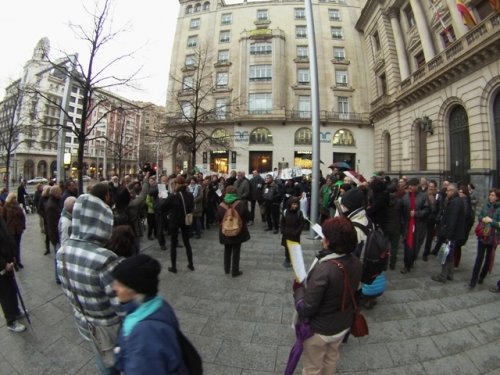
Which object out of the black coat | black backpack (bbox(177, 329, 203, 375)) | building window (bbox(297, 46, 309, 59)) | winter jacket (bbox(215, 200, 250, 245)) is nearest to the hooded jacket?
black backpack (bbox(177, 329, 203, 375))

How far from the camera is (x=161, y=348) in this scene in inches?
49.4

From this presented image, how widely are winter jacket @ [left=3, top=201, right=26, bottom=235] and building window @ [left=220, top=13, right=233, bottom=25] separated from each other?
1360 inches

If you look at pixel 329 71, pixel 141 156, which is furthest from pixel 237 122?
pixel 141 156

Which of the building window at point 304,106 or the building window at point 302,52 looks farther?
the building window at point 302,52

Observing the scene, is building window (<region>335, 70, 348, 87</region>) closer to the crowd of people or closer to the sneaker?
the crowd of people

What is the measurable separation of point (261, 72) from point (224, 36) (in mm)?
7739

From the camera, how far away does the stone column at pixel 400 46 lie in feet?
70.1

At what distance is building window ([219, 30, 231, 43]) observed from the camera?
3272 centimetres

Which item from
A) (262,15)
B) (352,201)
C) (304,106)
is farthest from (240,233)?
(262,15)

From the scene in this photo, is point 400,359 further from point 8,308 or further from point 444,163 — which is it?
point 444,163

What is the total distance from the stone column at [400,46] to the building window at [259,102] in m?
13.0

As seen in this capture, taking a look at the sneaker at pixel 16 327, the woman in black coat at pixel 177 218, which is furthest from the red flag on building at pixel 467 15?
the sneaker at pixel 16 327

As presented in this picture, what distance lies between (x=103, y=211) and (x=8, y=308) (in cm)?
286

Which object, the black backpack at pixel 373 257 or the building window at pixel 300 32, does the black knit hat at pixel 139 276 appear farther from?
the building window at pixel 300 32
